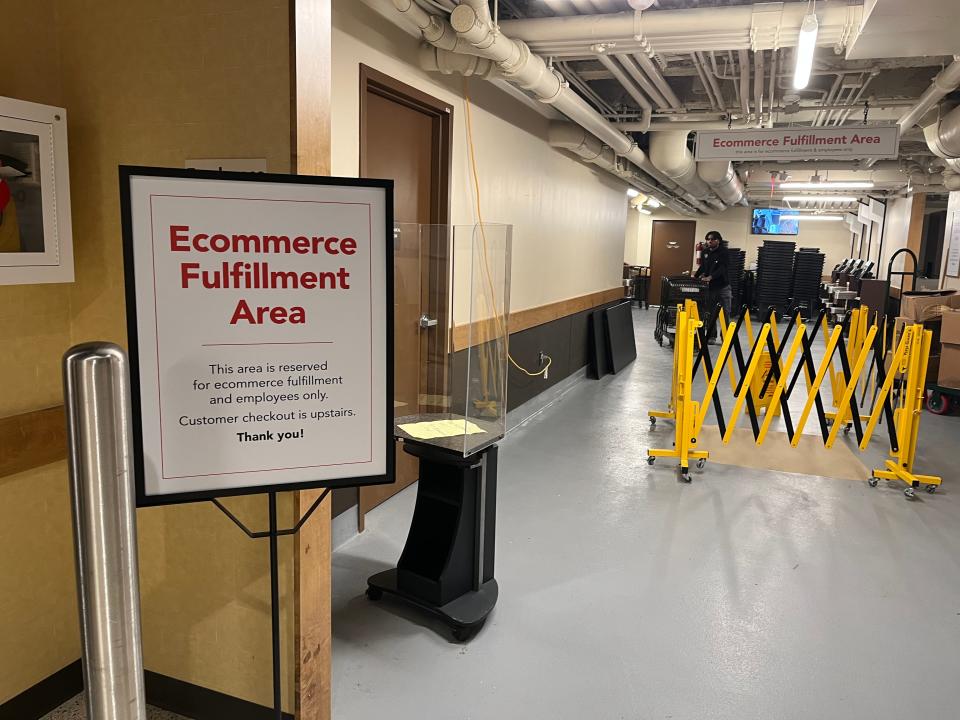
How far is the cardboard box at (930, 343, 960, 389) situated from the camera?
6.41 meters

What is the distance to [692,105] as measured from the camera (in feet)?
22.2

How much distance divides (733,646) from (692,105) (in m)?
5.54

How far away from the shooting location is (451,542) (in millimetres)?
2752

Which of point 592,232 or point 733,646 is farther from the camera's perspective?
point 592,232

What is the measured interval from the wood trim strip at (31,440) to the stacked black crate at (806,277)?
1582cm

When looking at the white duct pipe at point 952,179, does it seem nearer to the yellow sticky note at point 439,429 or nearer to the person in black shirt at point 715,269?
the person in black shirt at point 715,269

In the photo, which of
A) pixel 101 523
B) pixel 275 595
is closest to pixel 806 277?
pixel 275 595

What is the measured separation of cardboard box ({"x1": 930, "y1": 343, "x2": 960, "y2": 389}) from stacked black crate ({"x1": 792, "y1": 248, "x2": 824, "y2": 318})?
9.40 metres

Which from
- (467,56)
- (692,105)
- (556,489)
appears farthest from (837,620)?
(692,105)

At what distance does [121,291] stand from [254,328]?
0.82 metres

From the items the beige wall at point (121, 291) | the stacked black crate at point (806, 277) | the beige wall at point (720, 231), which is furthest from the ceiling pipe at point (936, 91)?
the beige wall at point (720, 231)

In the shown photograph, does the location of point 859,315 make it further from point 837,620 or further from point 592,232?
point 837,620

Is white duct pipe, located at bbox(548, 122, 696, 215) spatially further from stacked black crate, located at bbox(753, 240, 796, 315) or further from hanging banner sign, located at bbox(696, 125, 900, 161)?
stacked black crate, located at bbox(753, 240, 796, 315)

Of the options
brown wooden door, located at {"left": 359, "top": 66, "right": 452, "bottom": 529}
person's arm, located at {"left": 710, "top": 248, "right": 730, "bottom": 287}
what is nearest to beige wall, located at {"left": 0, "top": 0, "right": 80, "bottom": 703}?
brown wooden door, located at {"left": 359, "top": 66, "right": 452, "bottom": 529}
